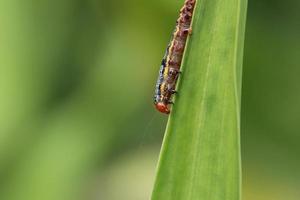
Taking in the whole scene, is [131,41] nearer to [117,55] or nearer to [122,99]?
[117,55]

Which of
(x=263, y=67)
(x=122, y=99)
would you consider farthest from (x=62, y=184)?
(x=263, y=67)

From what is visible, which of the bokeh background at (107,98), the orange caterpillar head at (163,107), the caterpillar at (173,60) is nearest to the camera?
the caterpillar at (173,60)

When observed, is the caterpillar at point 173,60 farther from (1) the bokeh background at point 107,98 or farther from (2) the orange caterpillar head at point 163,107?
(1) the bokeh background at point 107,98

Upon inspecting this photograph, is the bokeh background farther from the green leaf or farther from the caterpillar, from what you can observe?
the green leaf

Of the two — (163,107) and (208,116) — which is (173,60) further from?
(208,116)

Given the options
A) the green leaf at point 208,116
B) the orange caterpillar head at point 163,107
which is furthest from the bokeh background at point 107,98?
the green leaf at point 208,116

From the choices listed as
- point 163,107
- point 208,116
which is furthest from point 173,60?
point 208,116
